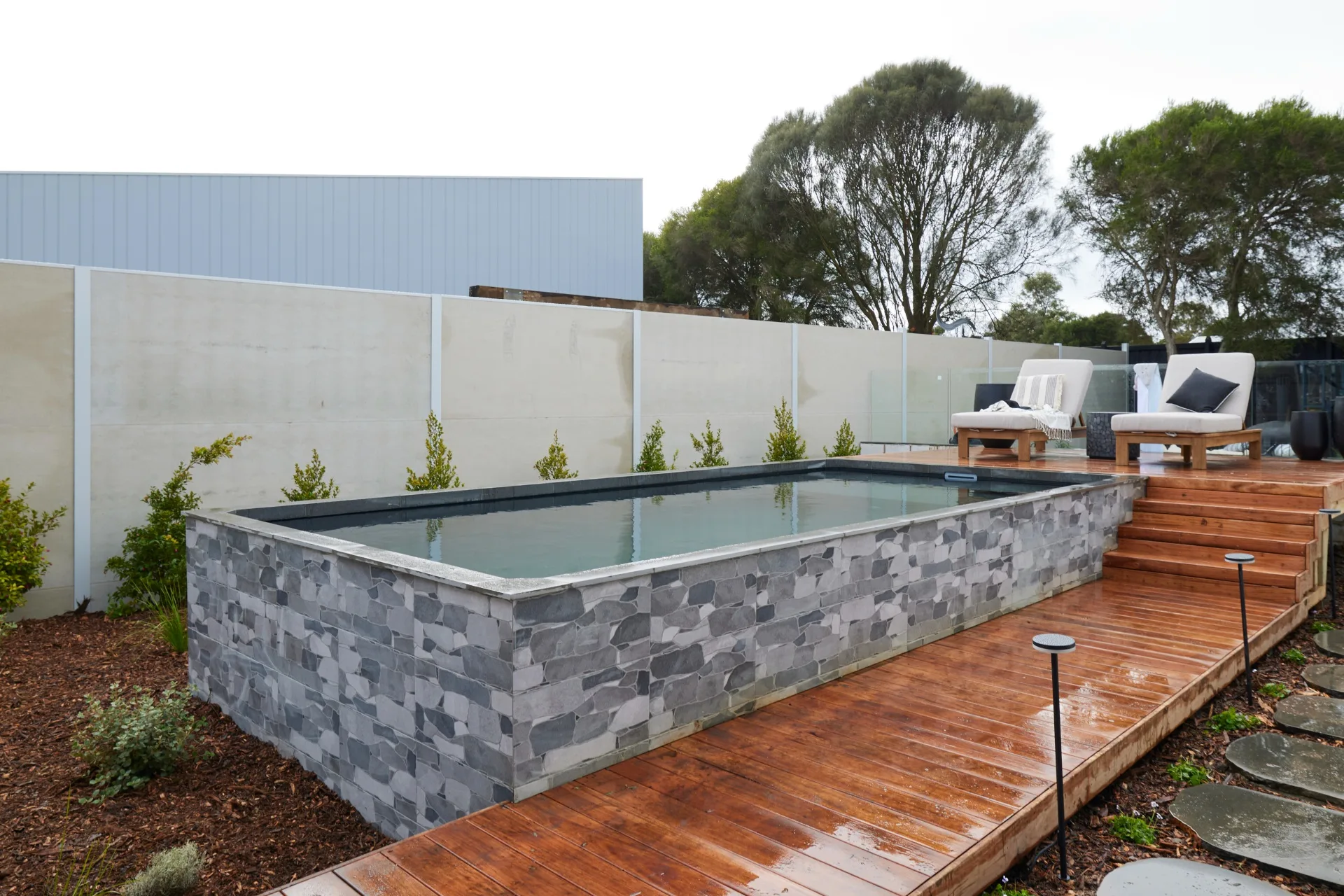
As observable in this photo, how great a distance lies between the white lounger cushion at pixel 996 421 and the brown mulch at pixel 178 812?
746 centimetres

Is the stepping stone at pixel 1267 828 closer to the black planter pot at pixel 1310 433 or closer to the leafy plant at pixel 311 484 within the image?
the leafy plant at pixel 311 484

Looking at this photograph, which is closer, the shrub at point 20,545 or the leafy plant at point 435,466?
the shrub at point 20,545

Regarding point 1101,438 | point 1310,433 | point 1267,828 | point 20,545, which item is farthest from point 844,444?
point 1267,828

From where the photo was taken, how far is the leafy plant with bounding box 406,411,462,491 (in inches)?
309

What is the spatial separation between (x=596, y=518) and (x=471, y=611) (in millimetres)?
2962

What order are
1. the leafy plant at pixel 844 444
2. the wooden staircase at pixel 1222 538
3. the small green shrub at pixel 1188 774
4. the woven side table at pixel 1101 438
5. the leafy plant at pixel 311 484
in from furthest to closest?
1. the leafy plant at pixel 844 444
2. the woven side table at pixel 1101 438
3. the leafy plant at pixel 311 484
4. the wooden staircase at pixel 1222 538
5. the small green shrub at pixel 1188 774

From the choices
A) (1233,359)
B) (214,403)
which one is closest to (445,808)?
(214,403)

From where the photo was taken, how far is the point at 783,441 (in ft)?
36.1

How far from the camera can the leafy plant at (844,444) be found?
12031 millimetres

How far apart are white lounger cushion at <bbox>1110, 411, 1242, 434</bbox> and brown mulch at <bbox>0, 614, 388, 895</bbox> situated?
278 inches

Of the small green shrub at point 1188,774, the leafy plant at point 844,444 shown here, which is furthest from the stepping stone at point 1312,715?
the leafy plant at point 844,444

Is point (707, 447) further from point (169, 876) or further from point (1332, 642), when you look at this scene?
point (169, 876)

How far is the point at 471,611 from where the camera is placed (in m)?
2.59

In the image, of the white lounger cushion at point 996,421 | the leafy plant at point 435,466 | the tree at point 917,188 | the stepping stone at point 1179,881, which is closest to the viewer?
the stepping stone at point 1179,881
